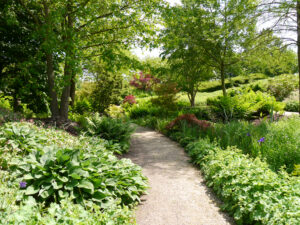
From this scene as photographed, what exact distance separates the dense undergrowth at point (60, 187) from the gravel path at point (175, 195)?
0.29 m

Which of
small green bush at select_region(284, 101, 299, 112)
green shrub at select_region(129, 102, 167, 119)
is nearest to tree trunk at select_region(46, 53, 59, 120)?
green shrub at select_region(129, 102, 167, 119)

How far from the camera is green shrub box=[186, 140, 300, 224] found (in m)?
2.58

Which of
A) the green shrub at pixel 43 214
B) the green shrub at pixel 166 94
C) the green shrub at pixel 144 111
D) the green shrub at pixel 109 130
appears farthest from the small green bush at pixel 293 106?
the green shrub at pixel 43 214

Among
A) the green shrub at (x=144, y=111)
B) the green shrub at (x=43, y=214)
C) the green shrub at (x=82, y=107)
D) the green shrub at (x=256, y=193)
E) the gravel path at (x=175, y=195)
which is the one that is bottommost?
the gravel path at (x=175, y=195)

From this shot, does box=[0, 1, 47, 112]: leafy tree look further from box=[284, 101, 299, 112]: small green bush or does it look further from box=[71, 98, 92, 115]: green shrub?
box=[284, 101, 299, 112]: small green bush

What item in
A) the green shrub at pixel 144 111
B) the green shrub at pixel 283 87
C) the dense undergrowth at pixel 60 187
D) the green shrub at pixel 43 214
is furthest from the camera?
the green shrub at pixel 283 87

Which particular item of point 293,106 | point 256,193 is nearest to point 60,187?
point 256,193

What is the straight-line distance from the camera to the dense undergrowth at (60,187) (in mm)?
2225

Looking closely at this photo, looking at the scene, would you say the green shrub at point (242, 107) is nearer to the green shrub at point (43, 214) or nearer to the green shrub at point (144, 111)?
the green shrub at point (144, 111)

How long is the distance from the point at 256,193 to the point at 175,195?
1.30 m

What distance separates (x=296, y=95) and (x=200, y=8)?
34.1ft

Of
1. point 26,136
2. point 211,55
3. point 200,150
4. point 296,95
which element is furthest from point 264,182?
point 296,95

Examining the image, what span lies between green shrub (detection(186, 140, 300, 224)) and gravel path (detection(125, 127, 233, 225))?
0.78 ft

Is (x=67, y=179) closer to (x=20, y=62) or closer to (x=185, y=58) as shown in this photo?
(x=20, y=62)
